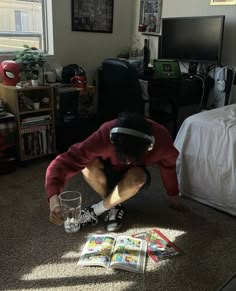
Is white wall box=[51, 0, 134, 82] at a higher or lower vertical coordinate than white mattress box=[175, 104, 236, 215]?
higher

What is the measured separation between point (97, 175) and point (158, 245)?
502 mm

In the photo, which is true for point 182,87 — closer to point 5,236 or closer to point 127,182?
point 127,182

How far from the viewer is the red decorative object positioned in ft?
8.59

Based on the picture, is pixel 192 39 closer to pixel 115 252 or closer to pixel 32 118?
pixel 32 118

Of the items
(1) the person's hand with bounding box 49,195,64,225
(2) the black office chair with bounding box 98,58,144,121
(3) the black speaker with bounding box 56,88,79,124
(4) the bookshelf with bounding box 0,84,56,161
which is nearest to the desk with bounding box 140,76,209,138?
(2) the black office chair with bounding box 98,58,144,121

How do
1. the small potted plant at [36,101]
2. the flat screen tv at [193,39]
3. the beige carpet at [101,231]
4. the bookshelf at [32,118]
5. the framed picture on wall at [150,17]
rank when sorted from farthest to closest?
the framed picture on wall at [150,17]
the flat screen tv at [193,39]
the small potted plant at [36,101]
the bookshelf at [32,118]
the beige carpet at [101,231]

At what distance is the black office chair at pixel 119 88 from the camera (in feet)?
9.40

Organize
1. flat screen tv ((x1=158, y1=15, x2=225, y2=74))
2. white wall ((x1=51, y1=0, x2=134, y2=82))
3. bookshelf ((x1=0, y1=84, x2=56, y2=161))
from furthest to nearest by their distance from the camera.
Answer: white wall ((x1=51, y1=0, x2=134, y2=82))
flat screen tv ((x1=158, y1=15, x2=225, y2=74))
bookshelf ((x1=0, y1=84, x2=56, y2=161))

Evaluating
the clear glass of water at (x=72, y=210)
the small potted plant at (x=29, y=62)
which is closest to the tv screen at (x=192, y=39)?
the small potted plant at (x=29, y=62)

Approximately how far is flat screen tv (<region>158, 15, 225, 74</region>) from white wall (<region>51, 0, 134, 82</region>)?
577mm

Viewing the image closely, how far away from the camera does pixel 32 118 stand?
2.68 meters

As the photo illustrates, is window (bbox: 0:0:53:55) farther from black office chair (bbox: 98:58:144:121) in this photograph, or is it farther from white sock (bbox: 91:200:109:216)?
white sock (bbox: 91:200:109:216)

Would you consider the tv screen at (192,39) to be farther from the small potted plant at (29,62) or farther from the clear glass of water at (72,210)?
the clear glass of water at (72,210)

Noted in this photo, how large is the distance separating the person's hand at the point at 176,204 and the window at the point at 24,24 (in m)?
2.01
